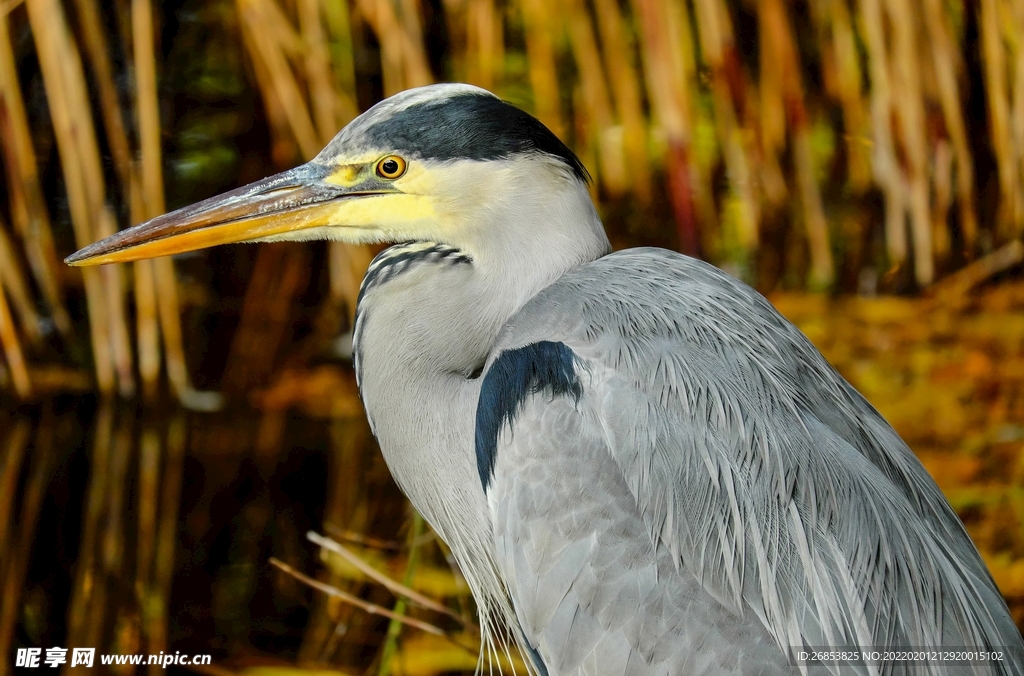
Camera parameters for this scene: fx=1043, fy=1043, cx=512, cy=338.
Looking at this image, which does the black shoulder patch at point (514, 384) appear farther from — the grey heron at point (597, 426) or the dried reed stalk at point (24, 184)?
the dried reed stalk at point (24, 184)

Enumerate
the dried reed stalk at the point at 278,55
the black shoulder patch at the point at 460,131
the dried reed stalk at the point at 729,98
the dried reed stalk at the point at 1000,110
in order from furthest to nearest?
the dried reed stalk at the point at 1000,110 → the dried reed stalk at the point at 729,98 → the dried reed stalk at the point at 278,55 → the black shoulder patch at the point at 460,131

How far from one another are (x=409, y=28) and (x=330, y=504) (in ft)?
5.70

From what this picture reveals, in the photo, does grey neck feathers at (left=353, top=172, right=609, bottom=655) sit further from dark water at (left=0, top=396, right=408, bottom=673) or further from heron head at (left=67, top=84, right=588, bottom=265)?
dark water at (left=0, top=396, right=408, bottom=673)

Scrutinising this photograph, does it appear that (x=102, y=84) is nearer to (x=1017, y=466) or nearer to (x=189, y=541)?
(x=189, y=541)

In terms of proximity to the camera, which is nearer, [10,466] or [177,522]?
[177,522]

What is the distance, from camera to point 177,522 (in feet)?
11.0

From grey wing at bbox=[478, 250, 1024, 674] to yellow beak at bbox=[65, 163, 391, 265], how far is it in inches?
22.6

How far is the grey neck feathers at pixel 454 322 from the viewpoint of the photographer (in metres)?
2.06

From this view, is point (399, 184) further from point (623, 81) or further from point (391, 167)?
point (623, 81)

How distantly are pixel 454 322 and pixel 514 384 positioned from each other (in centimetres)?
25

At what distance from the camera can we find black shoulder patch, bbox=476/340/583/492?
6.05 ft

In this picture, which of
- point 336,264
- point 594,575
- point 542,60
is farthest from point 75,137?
point 594,575

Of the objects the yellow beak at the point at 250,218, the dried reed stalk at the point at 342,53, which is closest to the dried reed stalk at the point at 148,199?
the dried reed stalk at the point at 342,53

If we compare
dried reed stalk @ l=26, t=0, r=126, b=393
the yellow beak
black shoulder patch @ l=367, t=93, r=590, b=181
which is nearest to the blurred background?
dried reed stalk @ l=26, t=0, r=126, b=393
